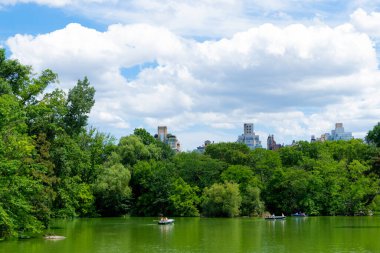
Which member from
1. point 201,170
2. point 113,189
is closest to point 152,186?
point 113,189

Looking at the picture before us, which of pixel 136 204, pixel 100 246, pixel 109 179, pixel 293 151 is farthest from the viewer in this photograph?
pixel 293 151

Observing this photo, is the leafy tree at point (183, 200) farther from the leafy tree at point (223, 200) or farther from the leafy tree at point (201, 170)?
the leafy tree at point (201, 170)

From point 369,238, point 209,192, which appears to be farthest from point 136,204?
point 369,238

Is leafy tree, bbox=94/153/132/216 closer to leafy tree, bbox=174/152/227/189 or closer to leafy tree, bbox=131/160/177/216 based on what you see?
leafy tree, bbox=131/160/177/216

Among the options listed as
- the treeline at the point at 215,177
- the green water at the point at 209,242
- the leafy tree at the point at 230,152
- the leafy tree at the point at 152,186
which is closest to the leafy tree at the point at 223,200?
the treeline at the point at 215,177

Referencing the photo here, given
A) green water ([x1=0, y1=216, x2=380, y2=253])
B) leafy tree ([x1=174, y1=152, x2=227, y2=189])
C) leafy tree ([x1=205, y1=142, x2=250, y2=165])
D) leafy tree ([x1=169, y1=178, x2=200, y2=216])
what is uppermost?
leafy tree ([x1=205, y1=142, x2=250, y2=165])

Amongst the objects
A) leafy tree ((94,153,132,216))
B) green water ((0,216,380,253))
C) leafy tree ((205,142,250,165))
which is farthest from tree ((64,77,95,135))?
leafy tree ((205,142,250,165))

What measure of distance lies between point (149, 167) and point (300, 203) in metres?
21.7

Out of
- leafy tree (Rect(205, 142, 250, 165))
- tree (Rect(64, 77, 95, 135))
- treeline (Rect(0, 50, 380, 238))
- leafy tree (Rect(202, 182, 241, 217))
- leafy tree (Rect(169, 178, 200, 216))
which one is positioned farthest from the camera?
leafy tree (Rect(205, 142, 250, 165))

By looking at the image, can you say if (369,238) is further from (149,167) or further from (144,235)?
(149,167)

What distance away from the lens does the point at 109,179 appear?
234 ft

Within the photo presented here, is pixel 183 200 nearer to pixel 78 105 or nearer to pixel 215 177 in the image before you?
pixel 215 177

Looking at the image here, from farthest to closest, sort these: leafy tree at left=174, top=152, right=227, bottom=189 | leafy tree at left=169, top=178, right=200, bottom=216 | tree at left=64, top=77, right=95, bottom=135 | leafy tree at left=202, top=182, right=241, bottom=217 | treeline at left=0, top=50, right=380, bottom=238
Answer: leafy tree at left=174, top=152, right=227, bottom=189 < leafy tree at left=169, top=178, right=200, bottom=216 < leafy tree at left=202, top=182, right=241, bottom=217 < treeline at left=0, top=50, right=380, bottom=238 < tree at left=64, top=77, right=95, bottom=135

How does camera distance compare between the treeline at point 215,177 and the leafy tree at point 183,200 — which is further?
the leafy tree at point 183,200
